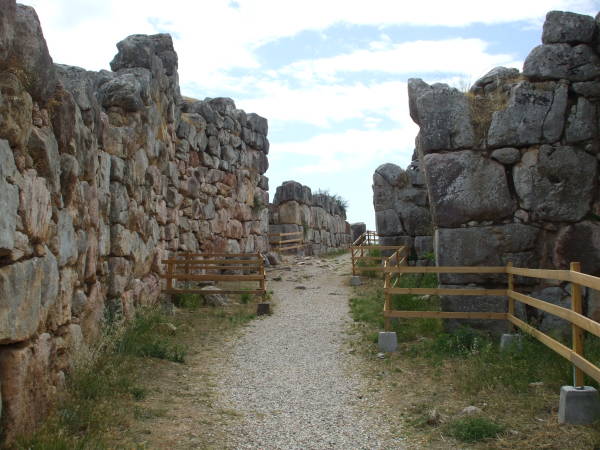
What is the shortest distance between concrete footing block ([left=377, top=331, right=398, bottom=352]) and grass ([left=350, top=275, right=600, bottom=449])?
0.39 feet

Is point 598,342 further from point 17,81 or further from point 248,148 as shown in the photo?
point 248,148

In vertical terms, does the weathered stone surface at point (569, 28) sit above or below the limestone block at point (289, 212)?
above

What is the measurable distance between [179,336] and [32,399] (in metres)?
4.27

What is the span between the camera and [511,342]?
21.8 ft

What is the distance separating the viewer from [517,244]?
745 cm

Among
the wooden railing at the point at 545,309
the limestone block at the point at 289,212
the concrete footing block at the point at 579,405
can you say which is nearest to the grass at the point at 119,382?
the wooden railing at the point at 545,309

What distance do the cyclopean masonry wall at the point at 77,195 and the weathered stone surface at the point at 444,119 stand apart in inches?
156

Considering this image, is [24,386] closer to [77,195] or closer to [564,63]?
[77,195]

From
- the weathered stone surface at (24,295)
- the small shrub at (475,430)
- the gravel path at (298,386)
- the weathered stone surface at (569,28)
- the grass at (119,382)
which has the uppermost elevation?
the weathered stone surface at (569,28)

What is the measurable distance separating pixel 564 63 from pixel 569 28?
1.38ft

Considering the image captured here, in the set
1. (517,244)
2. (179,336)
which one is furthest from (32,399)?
(517,244)

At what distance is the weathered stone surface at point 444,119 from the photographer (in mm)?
7703

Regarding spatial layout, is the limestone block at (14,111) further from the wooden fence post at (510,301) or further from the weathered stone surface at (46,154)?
the wooden fence post at (510,301)

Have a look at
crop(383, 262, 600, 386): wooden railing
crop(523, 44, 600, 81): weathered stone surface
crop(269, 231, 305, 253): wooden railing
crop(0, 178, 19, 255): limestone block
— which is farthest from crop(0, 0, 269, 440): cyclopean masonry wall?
crop(269, 231, 305, 253): wooden railing
